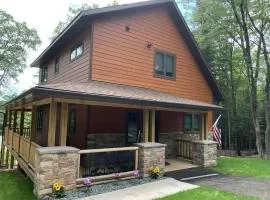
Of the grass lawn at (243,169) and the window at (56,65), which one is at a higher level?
the window at (56,65)

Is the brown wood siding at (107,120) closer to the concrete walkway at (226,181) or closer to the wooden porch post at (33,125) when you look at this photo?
the wooden porch post at (33,125)

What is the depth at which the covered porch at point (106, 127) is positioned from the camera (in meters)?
7.52

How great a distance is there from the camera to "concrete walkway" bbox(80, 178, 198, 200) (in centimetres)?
705

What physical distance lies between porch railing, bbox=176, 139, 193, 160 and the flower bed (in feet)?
13.6

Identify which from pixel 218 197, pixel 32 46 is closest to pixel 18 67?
pixel 32 46

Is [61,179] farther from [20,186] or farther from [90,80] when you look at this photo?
[90,80]

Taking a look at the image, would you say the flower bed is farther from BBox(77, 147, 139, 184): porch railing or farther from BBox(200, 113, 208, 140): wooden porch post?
BBox(200, 113, 208, 140): wooden porch post

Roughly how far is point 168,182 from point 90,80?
472cm

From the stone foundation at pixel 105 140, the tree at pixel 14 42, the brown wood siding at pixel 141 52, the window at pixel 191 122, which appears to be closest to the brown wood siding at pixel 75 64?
the brown wood siding at pixel 141 52

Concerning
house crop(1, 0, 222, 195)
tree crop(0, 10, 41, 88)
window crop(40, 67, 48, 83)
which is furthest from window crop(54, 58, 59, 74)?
tree crop(0, 10, 41, 88)

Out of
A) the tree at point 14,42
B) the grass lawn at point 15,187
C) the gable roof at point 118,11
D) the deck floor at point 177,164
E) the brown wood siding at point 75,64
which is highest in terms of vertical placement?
the tree at point 14,42

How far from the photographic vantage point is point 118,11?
445 inches

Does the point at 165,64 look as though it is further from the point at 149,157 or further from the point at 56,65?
the point at 56,65

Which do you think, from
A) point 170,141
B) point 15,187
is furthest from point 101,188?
point 170,141
